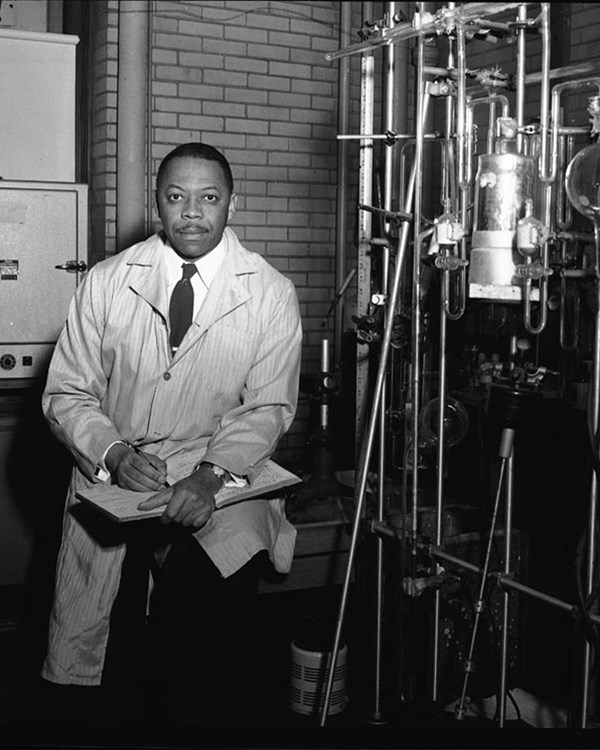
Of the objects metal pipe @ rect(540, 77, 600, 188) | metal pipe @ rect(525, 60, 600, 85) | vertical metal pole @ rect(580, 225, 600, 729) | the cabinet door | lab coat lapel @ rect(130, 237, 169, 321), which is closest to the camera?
vertical metal pole @ rect(580, 225, 600, 729)

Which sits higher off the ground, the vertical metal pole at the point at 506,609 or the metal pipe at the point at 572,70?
the metal pipe at the point at 572,70

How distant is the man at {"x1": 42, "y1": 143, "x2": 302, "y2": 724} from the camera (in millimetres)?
2480

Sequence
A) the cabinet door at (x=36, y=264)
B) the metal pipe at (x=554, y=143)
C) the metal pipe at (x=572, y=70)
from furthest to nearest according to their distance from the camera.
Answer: the cabinet door at (x=36, y=264)
the metal pipe at (x=572, y=70)
the metal pipe at (x=554, y=143)

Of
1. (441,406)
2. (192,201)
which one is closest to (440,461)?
(441,406)

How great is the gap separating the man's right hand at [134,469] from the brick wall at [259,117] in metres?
2.34

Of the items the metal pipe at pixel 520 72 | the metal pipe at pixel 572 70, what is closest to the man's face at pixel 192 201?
the metal pipe at pixel 520 72

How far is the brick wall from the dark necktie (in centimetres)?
203

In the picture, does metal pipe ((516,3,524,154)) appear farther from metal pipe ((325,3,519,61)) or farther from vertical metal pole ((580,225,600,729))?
vertical metal pole ((580,225,600,729))

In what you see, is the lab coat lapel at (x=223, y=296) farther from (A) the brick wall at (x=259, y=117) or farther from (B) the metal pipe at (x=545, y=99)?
(A) the brick wall at (x=259, y=117)

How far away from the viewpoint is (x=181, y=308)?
9.00 ft

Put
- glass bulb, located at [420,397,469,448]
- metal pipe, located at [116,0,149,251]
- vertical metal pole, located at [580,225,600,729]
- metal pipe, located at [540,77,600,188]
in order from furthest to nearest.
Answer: metal pipe, located at [116,0,149,251]
glass bulb, located at [420,397,469,448]
metal pipe, located at [540,77,600,188]
vertical metal pole, located at [580,225,600,729]

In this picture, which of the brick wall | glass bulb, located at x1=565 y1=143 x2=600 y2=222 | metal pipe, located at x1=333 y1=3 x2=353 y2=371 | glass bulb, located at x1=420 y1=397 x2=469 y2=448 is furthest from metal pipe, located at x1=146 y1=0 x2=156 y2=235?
glass bulb, located at x1=565 y1=143 x2=600 y2=222

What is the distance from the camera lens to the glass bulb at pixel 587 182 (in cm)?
228

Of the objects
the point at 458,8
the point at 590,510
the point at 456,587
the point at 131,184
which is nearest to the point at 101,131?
the point at 131,184
